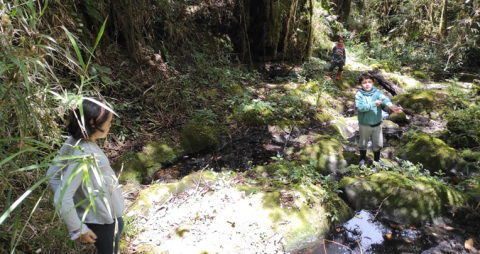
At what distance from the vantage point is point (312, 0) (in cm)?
806

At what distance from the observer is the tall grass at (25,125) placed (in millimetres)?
1428

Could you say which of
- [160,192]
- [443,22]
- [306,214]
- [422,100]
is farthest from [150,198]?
[443,22]

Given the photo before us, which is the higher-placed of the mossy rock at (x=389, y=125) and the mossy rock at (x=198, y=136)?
the mossy rock at (x=198, y=136)

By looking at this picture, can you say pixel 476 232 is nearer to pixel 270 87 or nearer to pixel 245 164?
pixel 245 164

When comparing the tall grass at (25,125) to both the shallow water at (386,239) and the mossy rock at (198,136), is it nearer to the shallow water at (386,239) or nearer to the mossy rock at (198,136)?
the shallow water at (386,239)

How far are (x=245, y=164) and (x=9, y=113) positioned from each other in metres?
3.41

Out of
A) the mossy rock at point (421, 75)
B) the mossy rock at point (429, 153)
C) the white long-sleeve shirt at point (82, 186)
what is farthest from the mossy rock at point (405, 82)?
the white long-sleeve shirt at point (82, 186)

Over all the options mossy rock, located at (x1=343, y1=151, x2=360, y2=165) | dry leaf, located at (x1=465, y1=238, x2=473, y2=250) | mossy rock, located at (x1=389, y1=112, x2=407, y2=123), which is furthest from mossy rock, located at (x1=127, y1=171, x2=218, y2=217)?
mossy rock, located at (x1=389, y1=112, x2=407, y2=123)

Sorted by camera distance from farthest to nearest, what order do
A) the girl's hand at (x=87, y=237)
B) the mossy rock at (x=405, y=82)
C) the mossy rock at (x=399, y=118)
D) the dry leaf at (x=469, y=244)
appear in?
the mossy rock at (x=405, y=82)
the mossy rock at (x=399, y=118)
the dry leaf at (x=469, y=244)
the girl's hand at (x=87, y=237)

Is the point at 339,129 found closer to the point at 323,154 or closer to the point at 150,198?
the point at 323,154

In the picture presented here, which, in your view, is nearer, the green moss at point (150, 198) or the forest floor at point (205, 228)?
the forest floor at point (205, 228)

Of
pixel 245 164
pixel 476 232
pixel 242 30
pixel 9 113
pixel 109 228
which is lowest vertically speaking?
pixel 476 232

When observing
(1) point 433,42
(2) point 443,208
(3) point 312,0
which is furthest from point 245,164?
(1) point 433,42

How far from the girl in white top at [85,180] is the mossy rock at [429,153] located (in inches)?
Answer: 188
